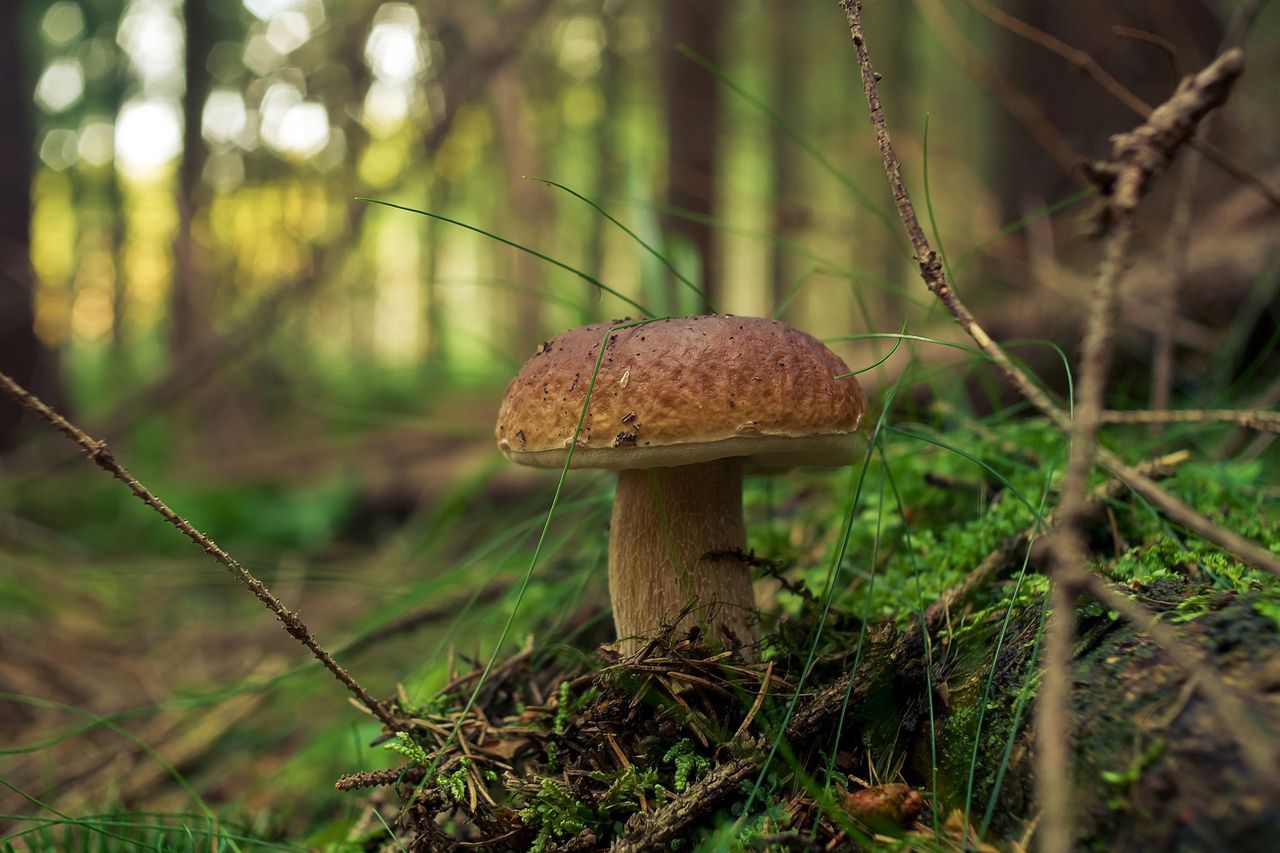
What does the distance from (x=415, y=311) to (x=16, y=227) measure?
2.81 metres

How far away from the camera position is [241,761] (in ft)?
6.91

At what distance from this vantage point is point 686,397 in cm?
117

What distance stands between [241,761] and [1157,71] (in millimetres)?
4339

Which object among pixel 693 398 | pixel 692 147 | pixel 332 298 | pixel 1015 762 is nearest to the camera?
pixel 1015 762

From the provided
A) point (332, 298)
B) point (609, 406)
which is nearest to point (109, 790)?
point (609, 406)

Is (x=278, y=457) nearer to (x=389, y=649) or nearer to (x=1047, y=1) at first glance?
(x=389, y=649)

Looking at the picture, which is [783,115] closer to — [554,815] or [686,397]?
[686,397]

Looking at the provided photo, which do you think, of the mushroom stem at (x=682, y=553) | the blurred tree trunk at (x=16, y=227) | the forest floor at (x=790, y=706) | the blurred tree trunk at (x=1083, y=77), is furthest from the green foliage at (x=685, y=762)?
the blurred tree trunk at (x=16, y=227)

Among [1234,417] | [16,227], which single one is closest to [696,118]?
[1234,417]

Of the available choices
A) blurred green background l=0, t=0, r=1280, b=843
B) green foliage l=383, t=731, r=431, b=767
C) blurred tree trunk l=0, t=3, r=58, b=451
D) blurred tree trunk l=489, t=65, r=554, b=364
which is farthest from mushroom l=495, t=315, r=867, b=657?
blurred tree trunk l=0, t=3, r=58, b=451

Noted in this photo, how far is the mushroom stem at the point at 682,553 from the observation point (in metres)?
1.40

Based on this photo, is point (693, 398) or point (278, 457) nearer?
point (693, 398)

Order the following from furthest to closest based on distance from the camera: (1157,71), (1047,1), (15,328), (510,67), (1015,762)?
(15,328) → (510,67) → (1047,1) → (1157,71) → (1015,762)

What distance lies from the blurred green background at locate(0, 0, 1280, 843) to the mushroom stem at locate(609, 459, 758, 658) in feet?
0.80
